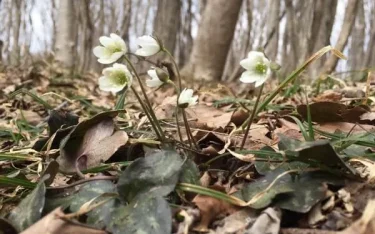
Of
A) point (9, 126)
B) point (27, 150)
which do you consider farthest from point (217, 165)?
point (9, 126)

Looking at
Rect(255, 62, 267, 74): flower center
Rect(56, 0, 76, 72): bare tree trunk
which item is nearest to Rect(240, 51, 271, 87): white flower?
Rect(255, 62, 267, 74): flower center

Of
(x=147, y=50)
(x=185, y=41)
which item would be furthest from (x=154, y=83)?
(x=185, y=41)

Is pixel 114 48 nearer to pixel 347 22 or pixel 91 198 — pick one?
pixel 91 198

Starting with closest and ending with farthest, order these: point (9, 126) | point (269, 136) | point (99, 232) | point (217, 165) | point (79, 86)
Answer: point (99, 232), point (217, 165), point (269, 136), point (9, 126), point (79, 86)

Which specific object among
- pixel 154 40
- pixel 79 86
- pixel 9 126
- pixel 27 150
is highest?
pixel 154 40

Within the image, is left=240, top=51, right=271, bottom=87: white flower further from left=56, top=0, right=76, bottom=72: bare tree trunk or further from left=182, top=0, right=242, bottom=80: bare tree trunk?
left=56, top=0, right=76, bottom=72: bare tree trunk

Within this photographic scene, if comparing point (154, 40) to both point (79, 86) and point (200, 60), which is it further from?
point (200, 60)
